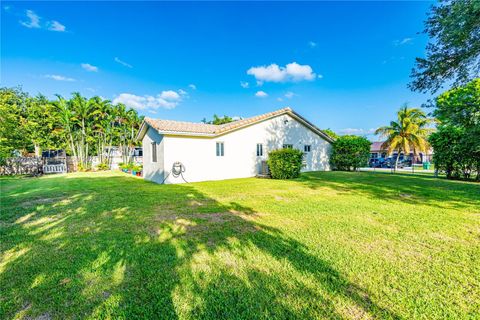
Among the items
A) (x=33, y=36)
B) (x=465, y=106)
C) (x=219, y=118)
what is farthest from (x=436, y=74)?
(x=219, y=118)

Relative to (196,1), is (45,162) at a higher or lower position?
lower

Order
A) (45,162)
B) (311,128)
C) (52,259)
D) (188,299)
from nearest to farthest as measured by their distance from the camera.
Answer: (188,299) → (52,259) → (311,128) → (45,162)

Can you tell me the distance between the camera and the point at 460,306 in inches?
79.2

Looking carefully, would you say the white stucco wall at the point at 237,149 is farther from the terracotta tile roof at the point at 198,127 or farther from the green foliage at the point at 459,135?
the green foliage at the point at 459,135

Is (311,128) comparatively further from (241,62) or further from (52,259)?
(52,259)

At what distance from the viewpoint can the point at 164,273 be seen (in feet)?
8.48

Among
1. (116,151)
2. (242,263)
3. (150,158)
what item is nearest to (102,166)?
(116,151)

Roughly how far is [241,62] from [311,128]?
11342 mm

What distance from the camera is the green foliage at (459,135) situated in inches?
278

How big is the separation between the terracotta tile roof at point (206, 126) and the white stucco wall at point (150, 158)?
56cm

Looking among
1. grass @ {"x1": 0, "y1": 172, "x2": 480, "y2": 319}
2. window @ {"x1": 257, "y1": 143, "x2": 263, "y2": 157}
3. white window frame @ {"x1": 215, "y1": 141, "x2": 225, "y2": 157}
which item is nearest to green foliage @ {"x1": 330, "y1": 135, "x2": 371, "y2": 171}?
window @ {"x1": 257, "y1": 143, "x2": 263, "y2": 157}

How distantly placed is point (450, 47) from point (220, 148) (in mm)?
11243

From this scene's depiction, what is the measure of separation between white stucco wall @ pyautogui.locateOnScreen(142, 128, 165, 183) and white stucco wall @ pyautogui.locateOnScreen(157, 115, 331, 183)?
0.18m

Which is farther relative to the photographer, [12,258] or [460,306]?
[12,258]
